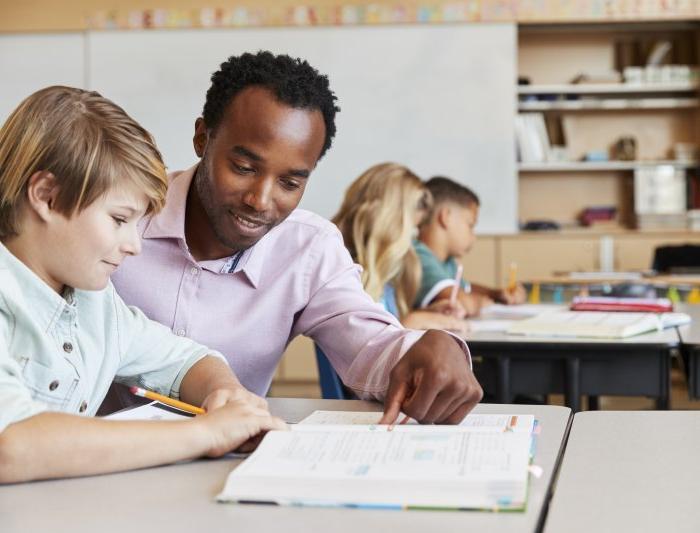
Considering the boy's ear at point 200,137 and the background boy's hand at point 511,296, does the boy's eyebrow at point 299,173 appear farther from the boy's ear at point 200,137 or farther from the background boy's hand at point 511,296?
the background boy's hand at point 511,296

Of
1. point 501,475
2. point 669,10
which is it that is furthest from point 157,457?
point 669,10

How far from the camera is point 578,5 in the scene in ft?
18.1

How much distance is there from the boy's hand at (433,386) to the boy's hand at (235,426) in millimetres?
167

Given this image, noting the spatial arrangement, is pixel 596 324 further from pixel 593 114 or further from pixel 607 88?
pixel 593 114

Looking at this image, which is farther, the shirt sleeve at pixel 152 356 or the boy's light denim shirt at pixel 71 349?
the shirt sleeve at pixel 152 356

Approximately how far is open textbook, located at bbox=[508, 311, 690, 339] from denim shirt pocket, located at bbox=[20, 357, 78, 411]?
1576mm

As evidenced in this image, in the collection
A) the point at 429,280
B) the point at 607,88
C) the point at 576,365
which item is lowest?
the point at 576,365

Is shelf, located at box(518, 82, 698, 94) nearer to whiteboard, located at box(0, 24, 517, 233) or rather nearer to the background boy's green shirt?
whiteboard, located at box(0, 24, 517, 233)

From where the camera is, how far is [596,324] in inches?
105

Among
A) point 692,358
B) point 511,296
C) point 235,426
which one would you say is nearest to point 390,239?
point 511,296

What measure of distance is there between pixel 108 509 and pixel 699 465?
613mm

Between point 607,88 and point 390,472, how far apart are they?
498 cm

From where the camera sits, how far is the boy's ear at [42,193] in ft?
3.97

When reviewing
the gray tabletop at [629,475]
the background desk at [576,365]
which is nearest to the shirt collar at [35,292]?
the gray tabletop at [629,475]
